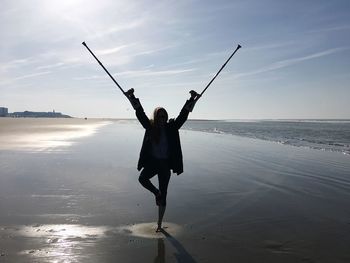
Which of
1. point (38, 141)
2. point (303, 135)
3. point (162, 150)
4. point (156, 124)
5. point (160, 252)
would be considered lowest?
point (160, 252)

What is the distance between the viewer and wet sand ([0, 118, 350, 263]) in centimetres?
539

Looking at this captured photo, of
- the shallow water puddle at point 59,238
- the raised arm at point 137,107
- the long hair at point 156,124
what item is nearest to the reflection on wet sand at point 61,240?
the shallow water puddle at point 59,238

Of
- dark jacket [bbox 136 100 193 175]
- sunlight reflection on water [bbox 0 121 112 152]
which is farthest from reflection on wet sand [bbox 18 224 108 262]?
sunlight reflection on water [bbox 0 121 112 152]

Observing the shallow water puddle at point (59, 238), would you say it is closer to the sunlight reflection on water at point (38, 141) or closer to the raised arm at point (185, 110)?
the raised arm at point (185, 110)

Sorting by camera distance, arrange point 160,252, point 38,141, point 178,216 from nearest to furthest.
Result: point 160,252 < point 178,216 < point 38,141

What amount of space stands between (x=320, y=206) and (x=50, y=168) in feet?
26.7

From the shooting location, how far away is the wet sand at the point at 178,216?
5.39 metres

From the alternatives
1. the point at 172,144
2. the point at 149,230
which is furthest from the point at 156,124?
the point at 149,230

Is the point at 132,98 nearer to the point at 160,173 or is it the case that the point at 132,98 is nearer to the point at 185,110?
the point at 185,110

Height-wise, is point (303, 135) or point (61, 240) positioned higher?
point (303, 135)

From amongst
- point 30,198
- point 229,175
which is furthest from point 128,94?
point 229,175

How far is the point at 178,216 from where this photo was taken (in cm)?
737

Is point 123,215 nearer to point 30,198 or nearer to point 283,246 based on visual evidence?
point 30,198

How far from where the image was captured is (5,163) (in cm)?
1370
